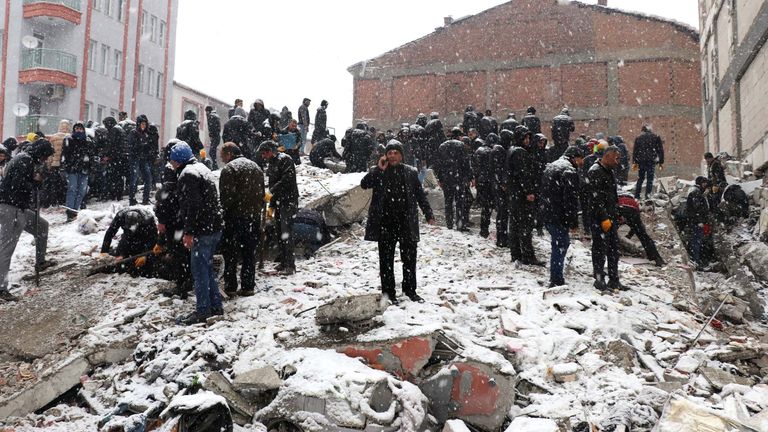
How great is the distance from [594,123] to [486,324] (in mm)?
24242

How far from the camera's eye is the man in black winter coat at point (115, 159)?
36.8ft

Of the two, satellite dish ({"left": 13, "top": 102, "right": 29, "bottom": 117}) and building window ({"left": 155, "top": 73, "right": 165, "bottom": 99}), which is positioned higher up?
building window ({"left": 155, "top": 73, "right": 165, "bottom": 99})

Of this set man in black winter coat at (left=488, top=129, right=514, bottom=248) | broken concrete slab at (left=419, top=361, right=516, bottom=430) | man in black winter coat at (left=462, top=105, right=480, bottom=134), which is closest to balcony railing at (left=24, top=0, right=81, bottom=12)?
man in black winter coat at (left=462, top=105, right=480, bottom=134)

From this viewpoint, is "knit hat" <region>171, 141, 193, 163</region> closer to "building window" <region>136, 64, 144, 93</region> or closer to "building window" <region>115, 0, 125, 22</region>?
"building window" <region>136, 64, 144, 93</region>

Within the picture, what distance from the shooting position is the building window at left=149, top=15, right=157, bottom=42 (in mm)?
30141

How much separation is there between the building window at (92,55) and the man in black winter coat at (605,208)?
26236 millimetres

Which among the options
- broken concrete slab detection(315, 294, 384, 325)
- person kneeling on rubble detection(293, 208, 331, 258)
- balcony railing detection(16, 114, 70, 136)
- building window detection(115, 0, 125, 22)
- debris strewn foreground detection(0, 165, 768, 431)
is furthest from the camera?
building window detection(115, 0, 125, 22)

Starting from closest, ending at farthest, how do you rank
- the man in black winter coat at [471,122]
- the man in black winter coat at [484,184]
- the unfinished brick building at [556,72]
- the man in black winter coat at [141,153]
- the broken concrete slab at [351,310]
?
1. the broken concrete slab at [351,310]
2. the man in black winter coat at [484,184]
3. the man in black winter coat at [141,153]
4. the man in black winter coat at [471,122]
5. the unfinished brick building at [556,72]

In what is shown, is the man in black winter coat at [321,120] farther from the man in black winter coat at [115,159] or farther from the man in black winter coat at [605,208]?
the man in black winter coat at [605,208]

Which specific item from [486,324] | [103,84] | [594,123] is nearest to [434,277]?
[486,324]

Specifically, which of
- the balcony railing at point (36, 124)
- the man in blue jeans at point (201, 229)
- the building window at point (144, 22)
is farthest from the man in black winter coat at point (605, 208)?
the building window at point (144, 22)

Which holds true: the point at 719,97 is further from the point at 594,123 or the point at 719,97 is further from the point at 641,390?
the point at 641,390

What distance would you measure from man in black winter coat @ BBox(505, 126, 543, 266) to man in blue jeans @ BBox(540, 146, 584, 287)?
660mm

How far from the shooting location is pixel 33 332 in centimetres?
579
